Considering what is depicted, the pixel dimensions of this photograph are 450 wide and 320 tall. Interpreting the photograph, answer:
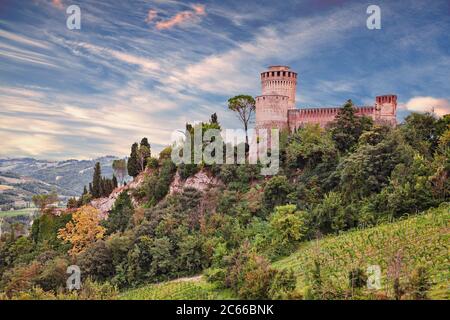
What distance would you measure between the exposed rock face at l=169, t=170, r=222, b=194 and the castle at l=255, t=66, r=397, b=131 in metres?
5.40

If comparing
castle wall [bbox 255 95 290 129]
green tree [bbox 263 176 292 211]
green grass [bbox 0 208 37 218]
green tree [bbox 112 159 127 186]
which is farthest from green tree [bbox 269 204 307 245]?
green grass [bbox 0 208 37 218]

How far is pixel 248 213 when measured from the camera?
26.4 m

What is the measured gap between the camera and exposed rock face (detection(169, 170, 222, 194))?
31906 millimetres

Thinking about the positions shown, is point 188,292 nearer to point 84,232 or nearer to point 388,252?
point 388,252

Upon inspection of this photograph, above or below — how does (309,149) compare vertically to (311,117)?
below

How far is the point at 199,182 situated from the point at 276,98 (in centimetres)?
829

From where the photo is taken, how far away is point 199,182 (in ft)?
107

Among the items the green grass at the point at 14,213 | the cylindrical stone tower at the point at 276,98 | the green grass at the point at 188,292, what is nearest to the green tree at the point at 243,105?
the cylindrical stone tower at the point at 276,98

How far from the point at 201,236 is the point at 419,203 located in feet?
35.4

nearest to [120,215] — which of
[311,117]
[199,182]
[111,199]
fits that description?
[199,182]
